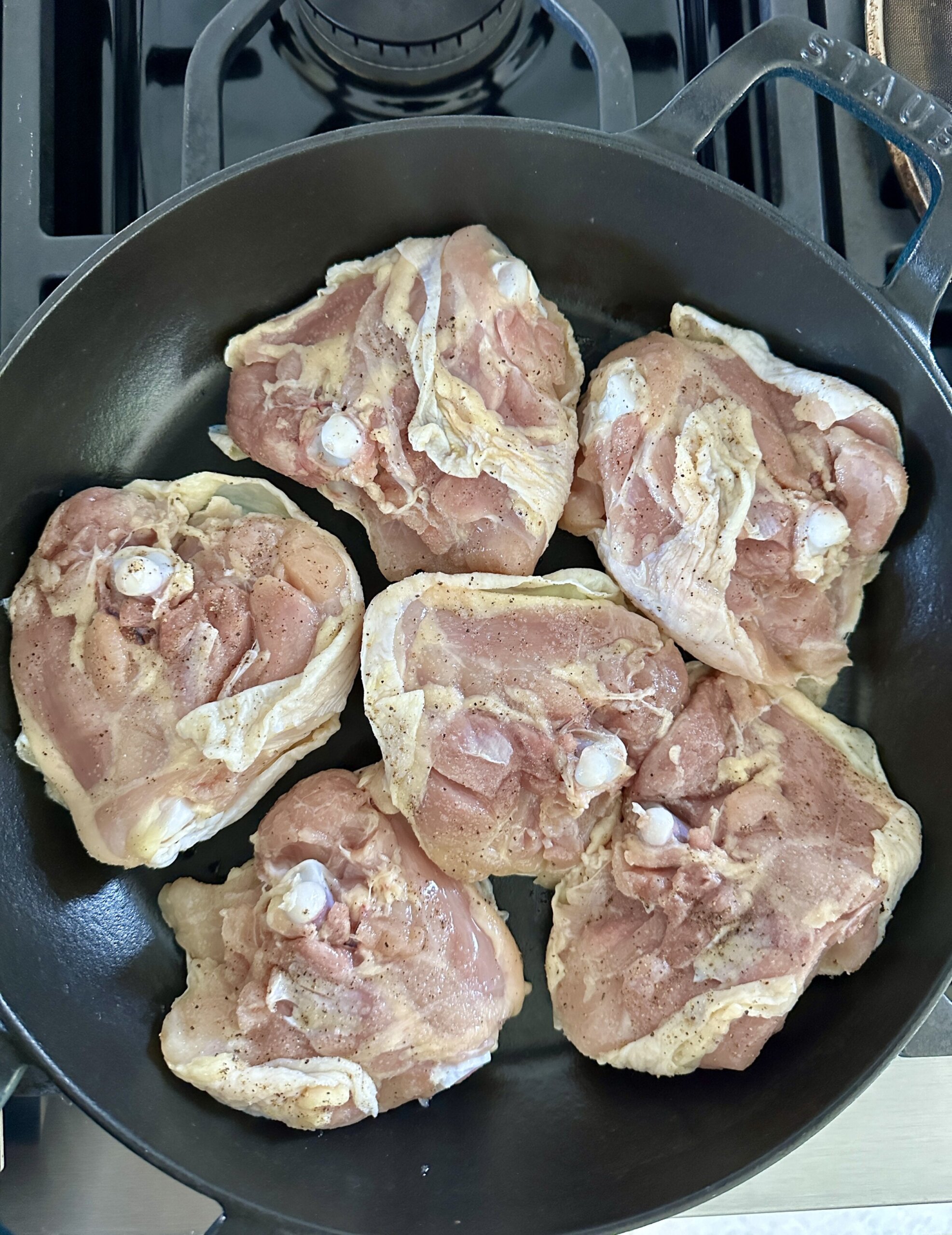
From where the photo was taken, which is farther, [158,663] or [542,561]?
[542,561]

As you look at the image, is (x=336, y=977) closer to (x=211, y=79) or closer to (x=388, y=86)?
(x=211, y=79)

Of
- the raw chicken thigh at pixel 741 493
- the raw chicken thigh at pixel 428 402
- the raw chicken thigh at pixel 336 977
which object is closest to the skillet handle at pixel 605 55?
the raw chicken thigh at pixel 428 402

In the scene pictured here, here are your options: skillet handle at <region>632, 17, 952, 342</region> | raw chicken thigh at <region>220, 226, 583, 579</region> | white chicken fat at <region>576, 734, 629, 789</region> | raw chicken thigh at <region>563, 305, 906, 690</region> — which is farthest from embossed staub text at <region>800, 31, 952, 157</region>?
white chicken fat at <region>576, 734, 629, 789</region>

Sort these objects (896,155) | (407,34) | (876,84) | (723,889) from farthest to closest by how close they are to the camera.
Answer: (407,34), (896,155), (723,889), (876,84)

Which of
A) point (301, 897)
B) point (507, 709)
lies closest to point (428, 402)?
point (507, 709)

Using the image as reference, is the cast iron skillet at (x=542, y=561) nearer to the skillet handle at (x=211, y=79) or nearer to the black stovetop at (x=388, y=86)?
the skillet handle at (x=211, y=79)

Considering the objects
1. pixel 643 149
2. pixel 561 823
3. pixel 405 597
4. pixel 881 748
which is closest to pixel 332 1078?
pixel 561 823
